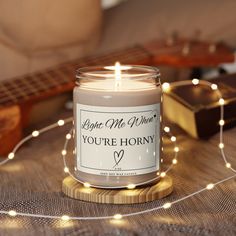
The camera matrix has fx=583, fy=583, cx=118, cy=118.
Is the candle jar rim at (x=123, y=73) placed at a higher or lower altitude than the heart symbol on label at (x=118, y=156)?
higher

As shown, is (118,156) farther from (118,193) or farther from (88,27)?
(88,27)

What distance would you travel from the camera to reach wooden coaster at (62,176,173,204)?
60 centimetres

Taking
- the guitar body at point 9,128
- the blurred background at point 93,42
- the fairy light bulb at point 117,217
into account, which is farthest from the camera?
the blurred background at point 93,42

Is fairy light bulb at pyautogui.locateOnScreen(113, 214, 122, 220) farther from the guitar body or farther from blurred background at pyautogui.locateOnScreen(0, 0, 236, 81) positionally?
blurred background at pyautogui.locateOnScreen(0, 0, 236, 81)

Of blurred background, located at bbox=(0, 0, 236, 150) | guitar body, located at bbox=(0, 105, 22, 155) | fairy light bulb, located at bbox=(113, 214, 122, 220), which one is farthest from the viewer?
blurred background, located at bbox=(0, 0, 236, 150)

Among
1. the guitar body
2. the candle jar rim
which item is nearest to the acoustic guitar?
the guitar body

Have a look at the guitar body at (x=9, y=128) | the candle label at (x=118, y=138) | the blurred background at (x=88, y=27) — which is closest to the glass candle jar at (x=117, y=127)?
the candle label at (x=118, y=138)

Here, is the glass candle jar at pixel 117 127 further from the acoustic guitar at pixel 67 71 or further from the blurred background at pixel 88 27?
the blurred background at pixel 88 27

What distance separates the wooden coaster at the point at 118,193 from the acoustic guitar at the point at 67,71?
28 centimetres

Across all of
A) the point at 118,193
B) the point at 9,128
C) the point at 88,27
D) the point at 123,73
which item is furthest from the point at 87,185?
the point at 88,27

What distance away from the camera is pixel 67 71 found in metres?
1.06

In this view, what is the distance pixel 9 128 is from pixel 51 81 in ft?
0.54

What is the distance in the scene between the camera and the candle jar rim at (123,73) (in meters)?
0.62

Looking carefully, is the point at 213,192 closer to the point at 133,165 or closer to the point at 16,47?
the point at 133,165
